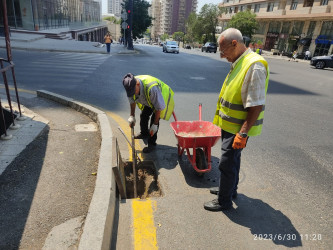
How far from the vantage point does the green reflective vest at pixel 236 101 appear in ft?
7.86

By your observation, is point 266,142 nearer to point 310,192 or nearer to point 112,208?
point 310,192

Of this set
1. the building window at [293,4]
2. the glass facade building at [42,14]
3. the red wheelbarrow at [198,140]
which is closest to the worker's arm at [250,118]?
the red wheelbarrow at [198,140]

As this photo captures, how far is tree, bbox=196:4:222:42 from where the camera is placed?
61.5m

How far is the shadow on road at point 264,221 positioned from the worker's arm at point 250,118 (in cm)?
106

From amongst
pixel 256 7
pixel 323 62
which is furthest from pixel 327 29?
pixel 323 62

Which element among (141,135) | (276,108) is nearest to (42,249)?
(141,135)

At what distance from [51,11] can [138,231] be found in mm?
41249

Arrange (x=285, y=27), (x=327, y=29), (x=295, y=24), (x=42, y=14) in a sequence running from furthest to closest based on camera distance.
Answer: (x=285, y=27)
(x=295, y=24)
(x=327, y=29)
(x=42, y=14)

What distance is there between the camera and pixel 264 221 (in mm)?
2762

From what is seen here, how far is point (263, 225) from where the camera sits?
8.86ft

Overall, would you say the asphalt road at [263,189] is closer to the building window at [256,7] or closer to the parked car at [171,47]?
the parked car at [171,47]

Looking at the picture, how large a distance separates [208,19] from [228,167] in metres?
65.6

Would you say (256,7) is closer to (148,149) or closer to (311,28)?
(311,28)

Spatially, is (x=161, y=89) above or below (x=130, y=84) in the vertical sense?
below
